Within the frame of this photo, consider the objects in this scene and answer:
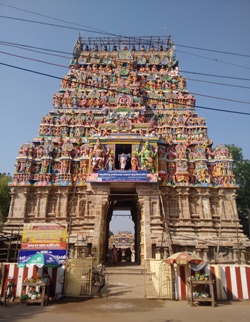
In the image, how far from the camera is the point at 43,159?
Answer: 23.3m

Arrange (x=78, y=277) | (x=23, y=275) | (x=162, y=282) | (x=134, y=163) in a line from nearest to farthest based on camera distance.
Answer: (x=162, y=282) → (x=23, y=275) → (x=78, y=277) → (x=134, y=163)

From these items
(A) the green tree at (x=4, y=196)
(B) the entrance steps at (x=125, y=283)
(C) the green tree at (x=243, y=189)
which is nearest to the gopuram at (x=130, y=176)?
(B) the entrance steps at (x=125, y=283)

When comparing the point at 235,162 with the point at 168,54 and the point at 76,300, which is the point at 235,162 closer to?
the point at 168,54

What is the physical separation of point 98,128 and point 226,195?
42.0 ft

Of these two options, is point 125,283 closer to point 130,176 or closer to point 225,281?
point 225,281

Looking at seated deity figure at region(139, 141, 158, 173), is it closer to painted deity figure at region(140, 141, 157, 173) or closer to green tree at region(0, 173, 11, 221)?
painted deity figure at region(140, 141, 157, 173)

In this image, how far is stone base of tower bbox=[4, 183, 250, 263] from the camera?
19.0m

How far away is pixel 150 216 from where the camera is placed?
19.9 m

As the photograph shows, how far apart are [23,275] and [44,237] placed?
73.2 inches

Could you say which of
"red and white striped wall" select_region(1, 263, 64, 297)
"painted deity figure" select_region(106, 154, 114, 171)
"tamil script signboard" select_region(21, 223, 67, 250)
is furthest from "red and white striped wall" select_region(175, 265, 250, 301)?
"painted deity figure" select_region(106, 154, 114, 171)

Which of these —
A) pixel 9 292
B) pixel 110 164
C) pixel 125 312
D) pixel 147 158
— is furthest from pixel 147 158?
pixel 9 292

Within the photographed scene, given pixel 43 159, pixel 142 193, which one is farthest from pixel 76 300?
pixel 43 159

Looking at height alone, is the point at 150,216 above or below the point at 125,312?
above

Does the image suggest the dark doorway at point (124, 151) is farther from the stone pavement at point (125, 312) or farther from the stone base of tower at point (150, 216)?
the stone pavement at point (125, 312)
